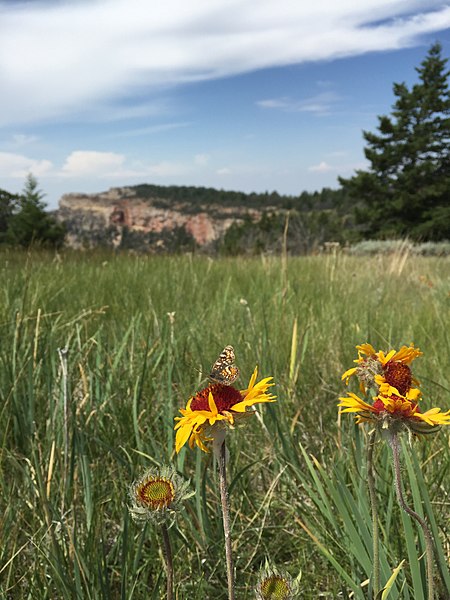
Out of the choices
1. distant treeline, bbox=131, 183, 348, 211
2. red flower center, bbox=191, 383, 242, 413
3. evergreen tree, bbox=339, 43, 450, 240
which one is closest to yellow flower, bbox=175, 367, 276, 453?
red flower center, bbox=191, 383, 242, 413

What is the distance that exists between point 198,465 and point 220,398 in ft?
1.50

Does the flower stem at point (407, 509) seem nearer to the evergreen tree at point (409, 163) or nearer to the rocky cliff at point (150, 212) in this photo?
the evergreen tree at point (409, 163)

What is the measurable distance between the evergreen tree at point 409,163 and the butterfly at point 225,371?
2485cm

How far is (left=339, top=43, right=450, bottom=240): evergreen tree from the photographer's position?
24.6 meters

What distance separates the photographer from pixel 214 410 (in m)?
0.50

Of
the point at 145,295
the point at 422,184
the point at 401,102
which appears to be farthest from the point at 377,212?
the point at 145,295

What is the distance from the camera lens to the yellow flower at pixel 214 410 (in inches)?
19.7

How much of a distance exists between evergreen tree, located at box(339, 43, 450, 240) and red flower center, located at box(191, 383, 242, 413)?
2487 cm

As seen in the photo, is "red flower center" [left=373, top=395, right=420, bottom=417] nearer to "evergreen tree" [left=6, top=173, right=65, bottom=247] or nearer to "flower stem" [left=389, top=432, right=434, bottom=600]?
"flower stem" [left=389, top=432, right=434, bottom=600]

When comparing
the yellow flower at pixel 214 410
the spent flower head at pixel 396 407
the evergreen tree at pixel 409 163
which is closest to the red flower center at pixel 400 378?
the spent flower head at pixel 396 407

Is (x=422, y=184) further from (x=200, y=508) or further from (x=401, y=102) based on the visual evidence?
(x=200, y=508)

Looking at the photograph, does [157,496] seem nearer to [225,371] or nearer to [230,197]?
[225,371]

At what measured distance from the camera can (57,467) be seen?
1163 millimetres

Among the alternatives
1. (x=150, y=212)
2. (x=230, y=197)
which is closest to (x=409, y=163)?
(x=230, y=197)
